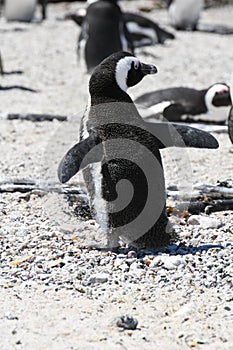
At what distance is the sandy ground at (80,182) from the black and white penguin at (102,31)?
0.28 m

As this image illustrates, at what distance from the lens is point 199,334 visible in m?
2.94

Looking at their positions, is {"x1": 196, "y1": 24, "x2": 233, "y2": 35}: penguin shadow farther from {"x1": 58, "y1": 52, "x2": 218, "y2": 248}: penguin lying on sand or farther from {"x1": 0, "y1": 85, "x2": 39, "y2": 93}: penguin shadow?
{"x1": 58, "y1": 52, "x2": 218, "y2": 248}: penguin lying on sand

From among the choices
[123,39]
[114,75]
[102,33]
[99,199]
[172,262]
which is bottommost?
[123,39]

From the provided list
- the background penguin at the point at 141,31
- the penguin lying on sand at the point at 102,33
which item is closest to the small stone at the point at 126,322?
the penguin lying on sand at the point at 102,33

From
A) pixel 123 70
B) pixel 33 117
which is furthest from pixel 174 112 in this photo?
pixel 123 70

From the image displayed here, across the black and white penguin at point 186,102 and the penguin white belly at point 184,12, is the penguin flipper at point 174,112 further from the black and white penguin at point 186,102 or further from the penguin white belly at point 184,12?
the penguin white belly at point 184,12

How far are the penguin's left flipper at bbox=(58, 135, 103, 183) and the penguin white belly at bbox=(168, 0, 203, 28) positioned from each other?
9369mm

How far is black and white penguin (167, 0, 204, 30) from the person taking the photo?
12.8 meters

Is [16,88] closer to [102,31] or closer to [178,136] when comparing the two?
[102,31]

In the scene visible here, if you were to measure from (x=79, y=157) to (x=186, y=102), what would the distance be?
3328 mm

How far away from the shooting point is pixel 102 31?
364 inches

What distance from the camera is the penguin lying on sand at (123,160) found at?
144 inches

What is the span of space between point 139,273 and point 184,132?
74 cm

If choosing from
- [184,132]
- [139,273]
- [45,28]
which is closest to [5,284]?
[139,273]
